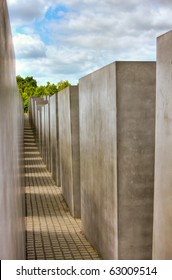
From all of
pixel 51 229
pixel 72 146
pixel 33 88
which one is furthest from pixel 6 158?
pixel 33 88

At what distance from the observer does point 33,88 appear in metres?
98.2

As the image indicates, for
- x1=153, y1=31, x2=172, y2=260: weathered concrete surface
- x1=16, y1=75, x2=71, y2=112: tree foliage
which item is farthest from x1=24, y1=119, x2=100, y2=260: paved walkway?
x1=16, y1=75, x2=71, y2=112: tree foliage

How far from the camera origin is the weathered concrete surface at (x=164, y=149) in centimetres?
461

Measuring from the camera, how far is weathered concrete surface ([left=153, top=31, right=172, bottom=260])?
15.1 feet

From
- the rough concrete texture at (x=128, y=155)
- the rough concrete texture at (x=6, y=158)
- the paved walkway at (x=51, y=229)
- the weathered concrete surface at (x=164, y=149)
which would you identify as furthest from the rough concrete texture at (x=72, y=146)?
the rough concrete texture at (x=6, y=158)

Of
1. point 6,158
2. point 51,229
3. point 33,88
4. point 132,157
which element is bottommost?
point 51,229

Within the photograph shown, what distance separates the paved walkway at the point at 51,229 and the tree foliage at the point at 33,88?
7286 cm

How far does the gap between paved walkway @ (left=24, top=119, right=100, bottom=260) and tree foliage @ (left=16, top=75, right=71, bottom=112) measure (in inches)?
2869

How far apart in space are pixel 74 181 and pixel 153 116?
5.78 meters

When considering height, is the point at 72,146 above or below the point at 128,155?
below

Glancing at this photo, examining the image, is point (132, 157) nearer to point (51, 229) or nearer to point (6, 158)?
point (6, 158)

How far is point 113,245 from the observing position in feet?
23.6

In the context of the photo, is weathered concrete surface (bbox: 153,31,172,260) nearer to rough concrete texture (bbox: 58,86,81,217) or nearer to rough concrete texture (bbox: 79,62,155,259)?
rough concrete texture (bbox: 79,62,155,259)

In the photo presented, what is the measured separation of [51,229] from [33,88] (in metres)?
89.4
